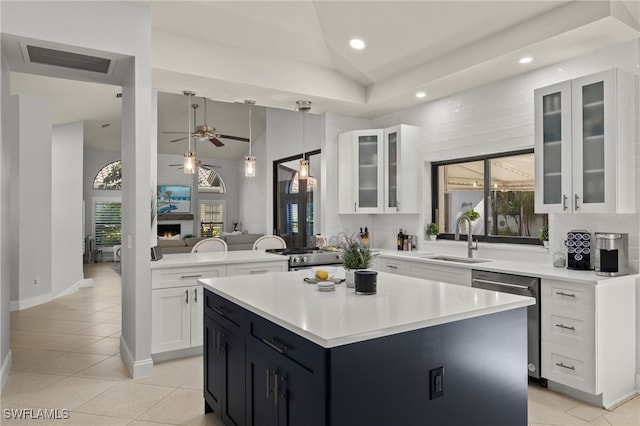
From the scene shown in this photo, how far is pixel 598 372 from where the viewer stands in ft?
9.28

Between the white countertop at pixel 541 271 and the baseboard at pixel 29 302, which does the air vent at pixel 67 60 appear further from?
the baseboard at pixel 29 302

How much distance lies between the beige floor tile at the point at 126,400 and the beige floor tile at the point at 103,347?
2.86 feet

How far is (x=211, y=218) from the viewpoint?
13.0 meters

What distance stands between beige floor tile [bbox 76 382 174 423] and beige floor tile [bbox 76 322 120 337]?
156 centimetres

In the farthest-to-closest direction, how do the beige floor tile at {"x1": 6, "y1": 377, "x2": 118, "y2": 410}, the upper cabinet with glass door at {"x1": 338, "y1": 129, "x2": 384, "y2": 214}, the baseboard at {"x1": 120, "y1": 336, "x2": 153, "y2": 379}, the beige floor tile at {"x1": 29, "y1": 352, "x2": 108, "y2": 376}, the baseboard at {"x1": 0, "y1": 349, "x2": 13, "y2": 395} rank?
the upper cabinet with glass door at {"x1": 338, "y1": 129, "x2": 384, "y2": 214} < the beige floor tile at {"x1": 29, "y1": 352, "x2": 108, "y2": 376} < the baseboard at {"x1": 120, "y1": 336, "x2": 153, "y2": 379} < the baseboard at {"x1": 0, "y1": 349, "x2": 13, "y2": 395} < the beige floor tile at {"x1": 6, "y1": 377, "x2": 118, "y2": 410}

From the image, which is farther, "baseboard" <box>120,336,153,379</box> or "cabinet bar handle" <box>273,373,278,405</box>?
"baseboard" <box>120,336,153,379</box>

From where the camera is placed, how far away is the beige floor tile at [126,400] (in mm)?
2822

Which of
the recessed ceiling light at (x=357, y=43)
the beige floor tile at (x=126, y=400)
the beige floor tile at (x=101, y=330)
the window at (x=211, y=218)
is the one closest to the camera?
the beige floor tile at (x=126, y=400)

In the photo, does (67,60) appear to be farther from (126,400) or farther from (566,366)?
(566,366)

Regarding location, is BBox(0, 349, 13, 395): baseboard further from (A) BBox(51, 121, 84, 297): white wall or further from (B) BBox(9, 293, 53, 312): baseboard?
(A) BBox(51, 121, 84, 297): white wall

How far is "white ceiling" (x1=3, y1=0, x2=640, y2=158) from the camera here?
3.23 meters

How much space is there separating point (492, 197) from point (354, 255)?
2.69 m

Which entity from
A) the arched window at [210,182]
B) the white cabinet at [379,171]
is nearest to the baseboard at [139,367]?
the white cabinet at [379,171]

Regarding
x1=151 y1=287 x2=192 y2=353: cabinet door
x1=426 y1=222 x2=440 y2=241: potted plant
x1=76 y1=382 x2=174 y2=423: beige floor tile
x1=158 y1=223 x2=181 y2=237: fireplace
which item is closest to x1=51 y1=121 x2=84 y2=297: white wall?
x1=151 y1=287 x2=192 y2=353: cabinet door
